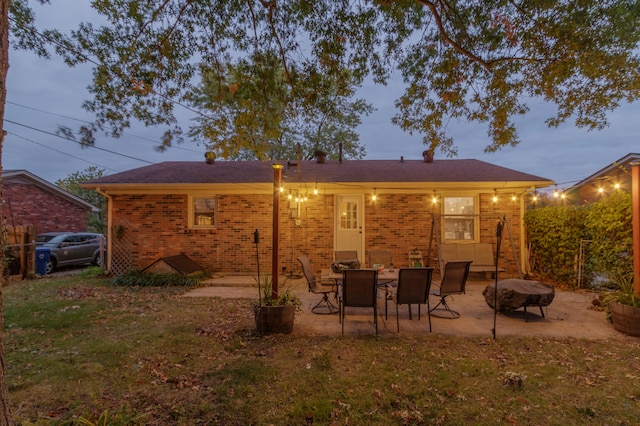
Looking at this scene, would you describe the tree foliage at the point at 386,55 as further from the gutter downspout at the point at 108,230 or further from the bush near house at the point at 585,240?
the gutter downspout at the point at 108,230

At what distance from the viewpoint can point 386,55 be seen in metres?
6.06

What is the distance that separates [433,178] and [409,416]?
27.0ft

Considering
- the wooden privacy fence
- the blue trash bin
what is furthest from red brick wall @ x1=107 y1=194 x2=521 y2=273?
the blue trash bin

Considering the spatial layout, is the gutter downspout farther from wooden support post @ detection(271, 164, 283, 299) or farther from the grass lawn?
wooden support post @ detection(271, 164, 283, 299)

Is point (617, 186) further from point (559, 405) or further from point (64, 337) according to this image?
point (64, 337)

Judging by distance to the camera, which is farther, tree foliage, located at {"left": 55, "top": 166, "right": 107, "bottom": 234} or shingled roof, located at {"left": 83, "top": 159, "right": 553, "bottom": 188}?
tree foliage, located at {"left": 55, "top": 166, "right": 107, "bottom": 234}

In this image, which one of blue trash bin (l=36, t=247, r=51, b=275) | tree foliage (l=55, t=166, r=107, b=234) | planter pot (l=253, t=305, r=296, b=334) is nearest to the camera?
planter pot (l=253, t=305, r=296, b=334)

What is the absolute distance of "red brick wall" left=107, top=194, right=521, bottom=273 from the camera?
10.1 meters

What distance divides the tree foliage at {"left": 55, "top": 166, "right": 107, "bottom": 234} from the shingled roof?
12.2 m

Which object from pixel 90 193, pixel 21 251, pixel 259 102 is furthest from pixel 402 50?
pixel 90 193

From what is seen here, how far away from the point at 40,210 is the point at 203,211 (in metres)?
12.1

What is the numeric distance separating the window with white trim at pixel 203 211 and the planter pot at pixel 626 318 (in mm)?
10066

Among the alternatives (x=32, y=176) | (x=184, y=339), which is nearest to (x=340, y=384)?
(x=184, y=339)

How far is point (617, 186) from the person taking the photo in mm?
6676
